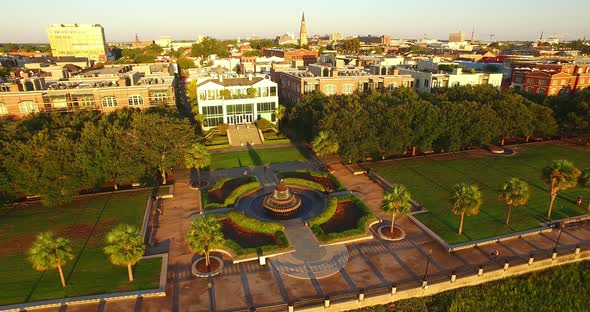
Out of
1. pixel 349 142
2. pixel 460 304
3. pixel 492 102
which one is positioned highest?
pixel 492 102

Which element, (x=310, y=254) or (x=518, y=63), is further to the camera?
(x=518, y=63)

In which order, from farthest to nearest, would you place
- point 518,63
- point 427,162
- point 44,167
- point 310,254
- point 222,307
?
point 518,63, point 427,162, point 44,167, point 310,254, point 222,307

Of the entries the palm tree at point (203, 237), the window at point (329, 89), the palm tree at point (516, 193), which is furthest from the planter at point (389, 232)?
the window at point (329, 89)

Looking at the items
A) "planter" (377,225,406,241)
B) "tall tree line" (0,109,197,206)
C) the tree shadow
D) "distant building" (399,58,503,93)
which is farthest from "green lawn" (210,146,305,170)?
"distant building" (399,58,503,93)

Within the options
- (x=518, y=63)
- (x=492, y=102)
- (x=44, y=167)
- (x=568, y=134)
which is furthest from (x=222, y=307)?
(x=518, y=63)

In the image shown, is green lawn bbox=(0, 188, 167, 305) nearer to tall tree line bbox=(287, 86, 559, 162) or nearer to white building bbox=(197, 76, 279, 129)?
tall tree line bbox=(287, 86, 559, 162)

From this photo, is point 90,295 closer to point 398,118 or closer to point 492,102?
point 398,118

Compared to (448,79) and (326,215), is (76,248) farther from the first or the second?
(448,79)

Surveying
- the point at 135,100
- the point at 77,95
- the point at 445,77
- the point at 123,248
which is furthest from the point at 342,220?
the point at 445,77

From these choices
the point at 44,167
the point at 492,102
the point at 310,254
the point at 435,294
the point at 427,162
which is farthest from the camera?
the point at 492,102
